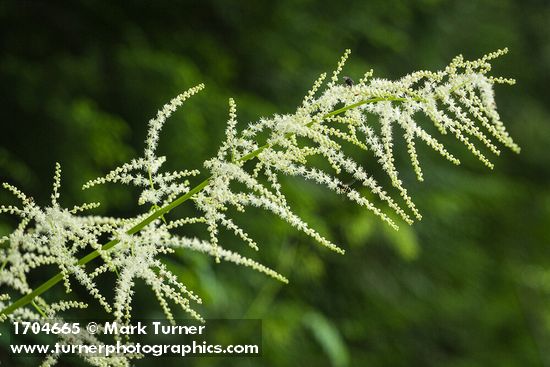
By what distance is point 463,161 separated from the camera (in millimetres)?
7059

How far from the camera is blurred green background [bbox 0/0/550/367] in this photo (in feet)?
14.7

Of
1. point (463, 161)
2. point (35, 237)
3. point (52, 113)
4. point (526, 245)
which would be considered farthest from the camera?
point (526, 245)

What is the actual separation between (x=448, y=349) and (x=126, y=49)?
5.17 meters

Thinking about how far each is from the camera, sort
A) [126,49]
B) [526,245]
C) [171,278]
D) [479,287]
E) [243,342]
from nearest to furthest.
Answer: [171,278]
[126,49]
[243,342]
[479,287]
[526,245]

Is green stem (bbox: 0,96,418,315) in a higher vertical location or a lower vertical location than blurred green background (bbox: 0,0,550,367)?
lower

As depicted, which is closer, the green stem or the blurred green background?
the green stem

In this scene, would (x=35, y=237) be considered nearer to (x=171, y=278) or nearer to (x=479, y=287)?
(x=171, y=278)

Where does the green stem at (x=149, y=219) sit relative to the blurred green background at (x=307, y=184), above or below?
below

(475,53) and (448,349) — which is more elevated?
(475,53)

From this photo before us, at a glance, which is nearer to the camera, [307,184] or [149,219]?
[149,219]

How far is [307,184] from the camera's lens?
5.63 metres

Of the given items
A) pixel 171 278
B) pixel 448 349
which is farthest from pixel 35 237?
pixel 448 349

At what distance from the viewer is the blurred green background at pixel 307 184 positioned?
447 cm

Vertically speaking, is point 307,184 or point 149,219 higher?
point 307,184
